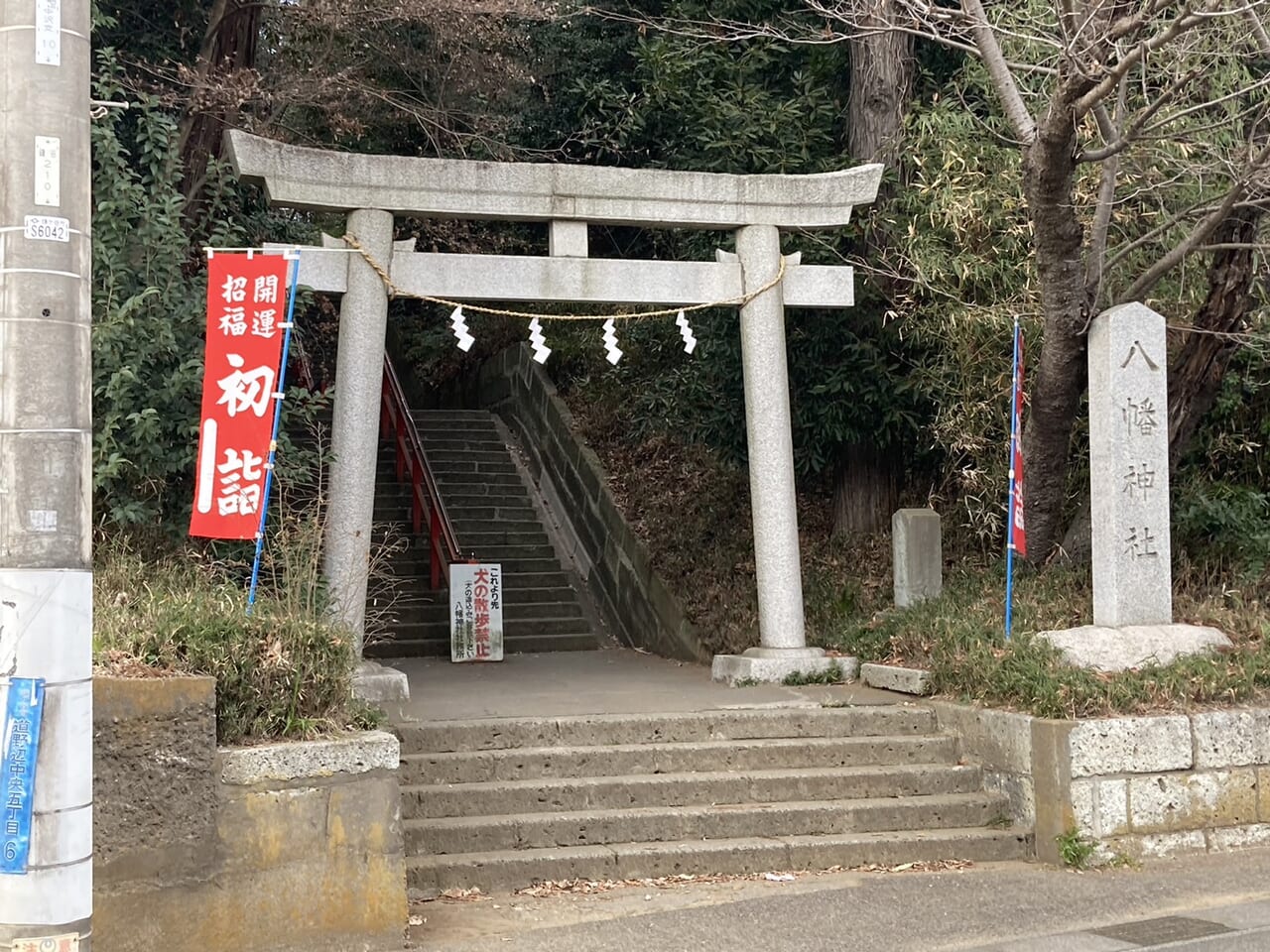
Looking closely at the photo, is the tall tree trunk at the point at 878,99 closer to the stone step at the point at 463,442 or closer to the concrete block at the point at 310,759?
the stone step at the point at 463,442

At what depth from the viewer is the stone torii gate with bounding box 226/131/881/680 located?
27.7ft

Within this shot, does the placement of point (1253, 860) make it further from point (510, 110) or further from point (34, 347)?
point (510, 110)

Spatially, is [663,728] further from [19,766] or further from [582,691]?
[19,766]

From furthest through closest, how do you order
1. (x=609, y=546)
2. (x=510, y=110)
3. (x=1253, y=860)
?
(x=510, y=110) → (x=609, y=546) → (x=1253, y=860)

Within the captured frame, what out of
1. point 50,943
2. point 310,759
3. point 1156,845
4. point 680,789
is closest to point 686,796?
point 680,789

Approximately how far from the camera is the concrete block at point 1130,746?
6.91 m

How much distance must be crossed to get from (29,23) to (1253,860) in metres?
7.00

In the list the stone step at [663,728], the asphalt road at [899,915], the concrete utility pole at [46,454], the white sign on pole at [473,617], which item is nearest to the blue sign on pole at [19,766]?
the concrete utility pole at [46,454]

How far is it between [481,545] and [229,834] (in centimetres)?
876

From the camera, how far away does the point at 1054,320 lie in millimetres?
8766

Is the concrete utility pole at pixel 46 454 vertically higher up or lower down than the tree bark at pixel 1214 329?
lower down

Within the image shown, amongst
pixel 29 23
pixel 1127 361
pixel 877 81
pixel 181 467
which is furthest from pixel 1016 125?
pixel 29 23

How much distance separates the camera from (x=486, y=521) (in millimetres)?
14492

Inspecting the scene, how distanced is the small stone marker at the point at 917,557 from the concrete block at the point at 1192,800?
2.75 metres
